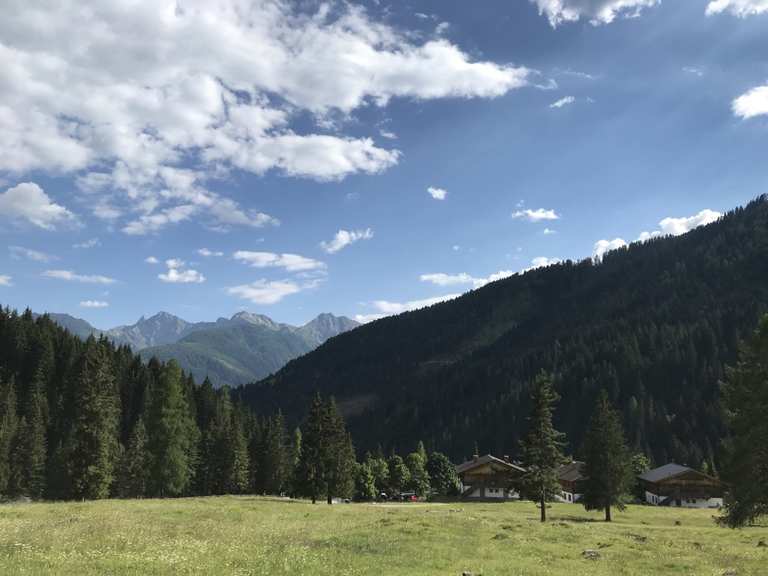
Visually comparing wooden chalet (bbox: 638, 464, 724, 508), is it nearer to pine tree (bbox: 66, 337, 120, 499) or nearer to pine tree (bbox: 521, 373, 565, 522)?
pine tree (bbox: 521, 373, 565, 522)

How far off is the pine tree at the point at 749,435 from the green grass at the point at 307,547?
2.94m

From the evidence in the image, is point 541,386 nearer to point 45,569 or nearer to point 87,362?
point 87,362

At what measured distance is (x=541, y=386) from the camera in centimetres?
6488

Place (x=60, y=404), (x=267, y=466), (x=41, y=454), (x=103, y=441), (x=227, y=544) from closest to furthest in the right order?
(x=227, y=544) < (x=103, y=441) < (x=41, y=454) < (x=267, y=466) < (x=60, y=404)

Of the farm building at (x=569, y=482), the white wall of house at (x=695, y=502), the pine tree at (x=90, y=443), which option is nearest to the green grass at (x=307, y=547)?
the pine tree at (x=90, y=443)

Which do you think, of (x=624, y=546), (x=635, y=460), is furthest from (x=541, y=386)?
(x=635, y=460)

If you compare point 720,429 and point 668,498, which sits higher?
point 720,429

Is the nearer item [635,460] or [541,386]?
[541,386]

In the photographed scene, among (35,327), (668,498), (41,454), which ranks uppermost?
(35,327)

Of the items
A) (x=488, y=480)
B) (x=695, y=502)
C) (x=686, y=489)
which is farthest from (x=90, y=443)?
(x=695, y=502)

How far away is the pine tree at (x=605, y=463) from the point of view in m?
69.2

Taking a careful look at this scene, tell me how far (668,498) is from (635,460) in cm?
1863

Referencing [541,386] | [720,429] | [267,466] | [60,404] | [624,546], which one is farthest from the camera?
[720,429]

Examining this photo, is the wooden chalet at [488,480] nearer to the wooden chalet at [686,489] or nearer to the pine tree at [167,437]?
the wooden chalet at [686,489]
